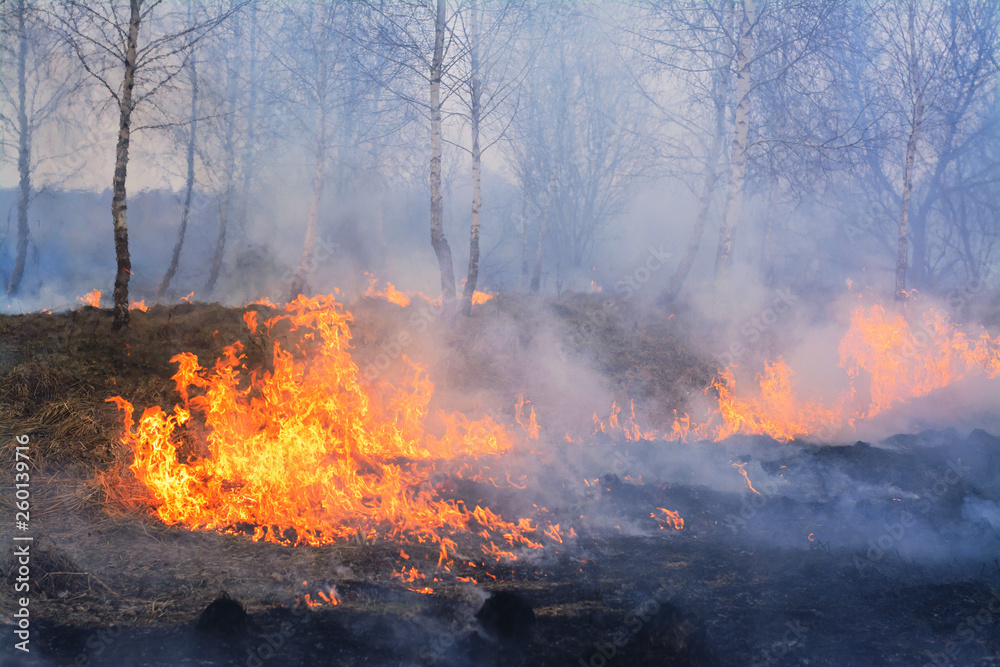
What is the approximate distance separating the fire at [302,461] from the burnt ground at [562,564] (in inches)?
12.4

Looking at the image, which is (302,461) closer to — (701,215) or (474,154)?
(474,154)

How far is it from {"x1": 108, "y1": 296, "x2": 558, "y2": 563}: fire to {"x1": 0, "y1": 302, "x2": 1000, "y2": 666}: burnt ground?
12.4 inches

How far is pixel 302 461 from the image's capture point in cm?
655

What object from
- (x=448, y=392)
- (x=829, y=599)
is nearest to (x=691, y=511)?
(x=829, y=599)

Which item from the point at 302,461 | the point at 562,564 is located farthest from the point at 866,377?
the point at 302,461

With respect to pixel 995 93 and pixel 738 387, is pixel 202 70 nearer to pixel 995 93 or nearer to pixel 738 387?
pixel 738 387

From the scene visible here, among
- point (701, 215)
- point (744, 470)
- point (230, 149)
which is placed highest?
point (230, 149)

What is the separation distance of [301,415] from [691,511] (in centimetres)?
481

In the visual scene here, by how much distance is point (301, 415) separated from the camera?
7020mm

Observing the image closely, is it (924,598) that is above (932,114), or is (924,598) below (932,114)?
below

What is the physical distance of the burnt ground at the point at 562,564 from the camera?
419cm

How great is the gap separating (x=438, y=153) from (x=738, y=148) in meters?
6.40

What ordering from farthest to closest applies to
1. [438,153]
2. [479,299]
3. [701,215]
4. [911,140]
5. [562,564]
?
[701,215] → [479,299] → [911,140] → [438,153] → [562,564]

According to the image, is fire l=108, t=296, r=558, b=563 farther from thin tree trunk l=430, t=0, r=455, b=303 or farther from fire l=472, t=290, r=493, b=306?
fire l=472, t=290, r=493, b=306
